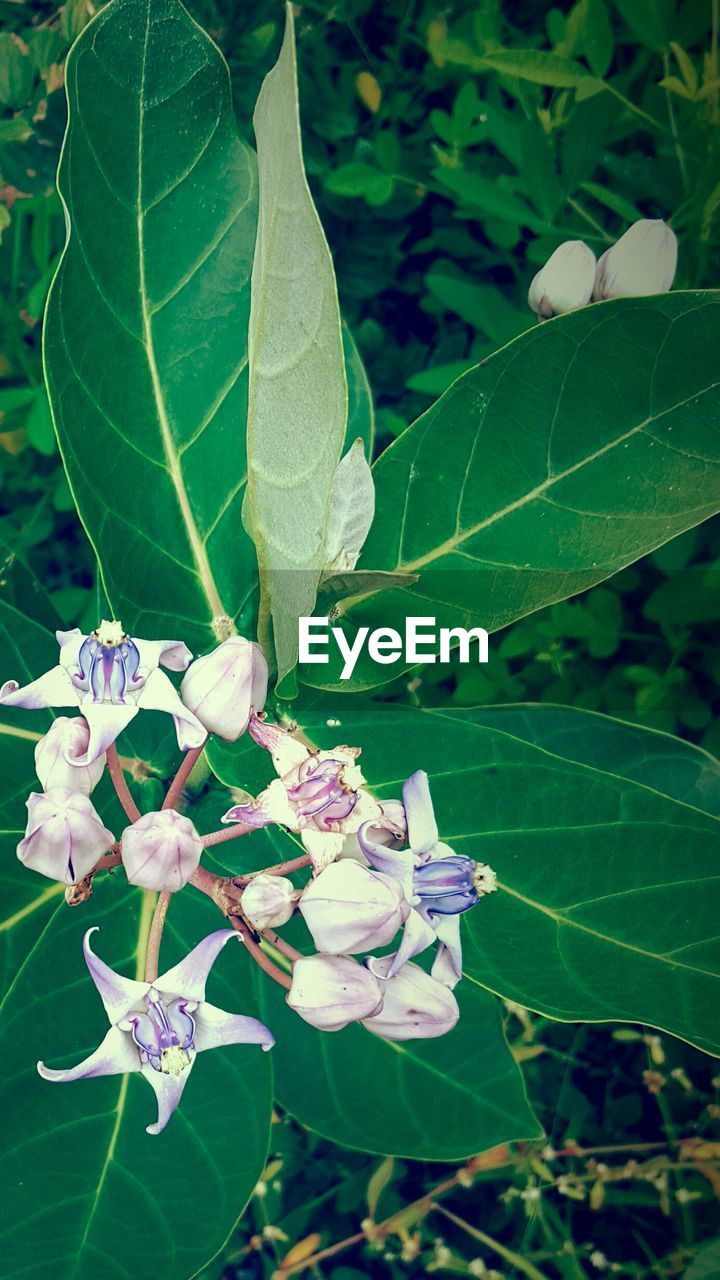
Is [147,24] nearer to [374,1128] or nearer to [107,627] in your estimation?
[107,627]

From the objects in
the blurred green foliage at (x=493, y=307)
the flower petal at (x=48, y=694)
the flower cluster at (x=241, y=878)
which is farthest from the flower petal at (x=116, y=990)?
the blurred green foliage at (x=493, y=307)

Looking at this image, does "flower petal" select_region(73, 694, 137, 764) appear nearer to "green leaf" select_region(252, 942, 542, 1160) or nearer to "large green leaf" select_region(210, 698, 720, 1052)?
"large green leaf" select_region(210, 698, 720, 1052)

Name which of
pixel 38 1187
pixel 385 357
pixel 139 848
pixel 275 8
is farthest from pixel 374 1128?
pixel 275 8

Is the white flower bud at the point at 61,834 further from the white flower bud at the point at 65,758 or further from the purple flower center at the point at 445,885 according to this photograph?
the purple flower center at the point at 445,885

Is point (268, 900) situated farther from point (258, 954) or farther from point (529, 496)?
point (529, 496)

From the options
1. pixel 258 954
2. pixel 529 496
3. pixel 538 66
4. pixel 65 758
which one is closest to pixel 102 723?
pixel 65 758

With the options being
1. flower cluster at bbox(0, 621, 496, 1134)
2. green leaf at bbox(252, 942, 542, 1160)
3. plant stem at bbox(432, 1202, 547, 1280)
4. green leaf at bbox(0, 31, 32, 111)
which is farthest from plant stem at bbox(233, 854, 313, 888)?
green leaf at bbox(0, 31, 32, 111)
